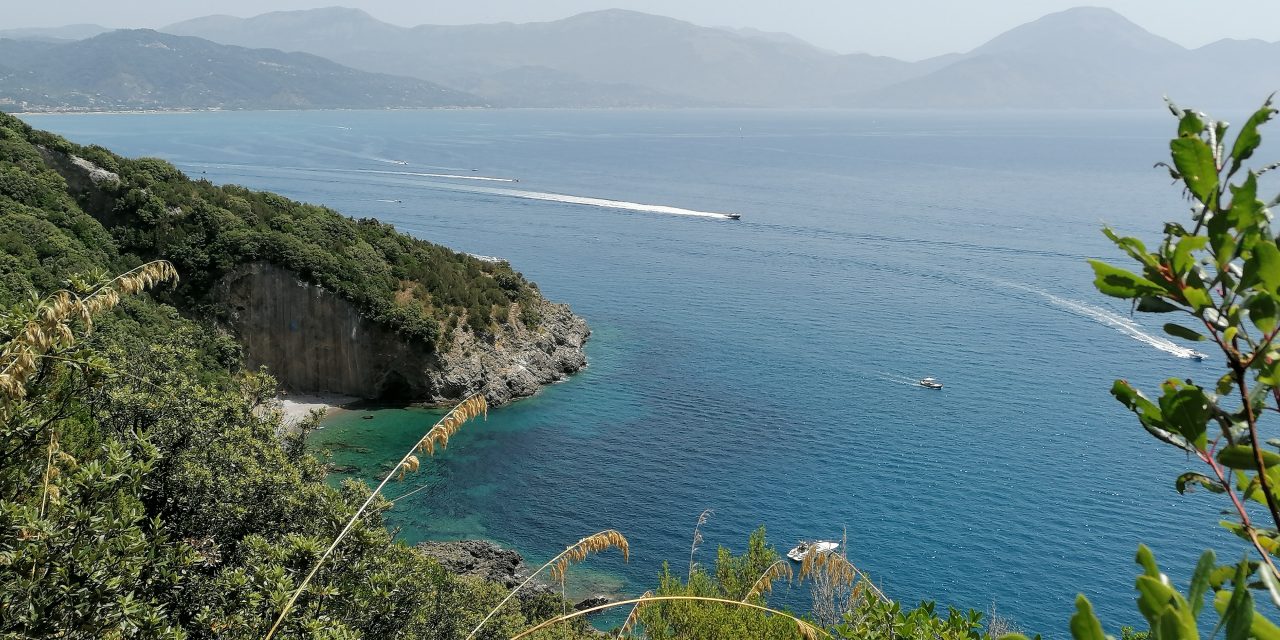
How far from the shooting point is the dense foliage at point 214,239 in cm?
5050

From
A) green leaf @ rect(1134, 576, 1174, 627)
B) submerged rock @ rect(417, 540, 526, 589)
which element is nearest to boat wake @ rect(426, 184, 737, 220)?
submerged rock @ rect(417, 540, 526, 589)

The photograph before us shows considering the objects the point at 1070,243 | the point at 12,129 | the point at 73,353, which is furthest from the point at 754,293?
the point at 73,353

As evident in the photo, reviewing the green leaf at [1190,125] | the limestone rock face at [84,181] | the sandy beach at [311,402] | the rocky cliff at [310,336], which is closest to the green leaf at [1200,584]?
the green leaf at [1190,125]

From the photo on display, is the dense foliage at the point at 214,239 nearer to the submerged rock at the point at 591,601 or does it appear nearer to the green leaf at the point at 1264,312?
the submerged rock at the point at 591,601

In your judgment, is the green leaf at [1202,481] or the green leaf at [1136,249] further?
the green leaf at [1202,481]

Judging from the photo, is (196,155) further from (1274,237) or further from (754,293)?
(1274,237)

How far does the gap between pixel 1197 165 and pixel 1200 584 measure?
139cm

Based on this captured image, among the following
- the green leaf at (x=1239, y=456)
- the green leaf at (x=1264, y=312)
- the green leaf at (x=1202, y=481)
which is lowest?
the green leaf at (x=1202, y=481)

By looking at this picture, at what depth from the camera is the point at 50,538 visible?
27.5 feet

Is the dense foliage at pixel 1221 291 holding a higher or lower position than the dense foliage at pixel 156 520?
higher

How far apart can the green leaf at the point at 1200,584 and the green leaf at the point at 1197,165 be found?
120cm

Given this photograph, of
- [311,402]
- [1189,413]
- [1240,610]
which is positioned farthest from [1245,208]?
[311,402]

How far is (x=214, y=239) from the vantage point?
184 feet

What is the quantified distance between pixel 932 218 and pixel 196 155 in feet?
458
